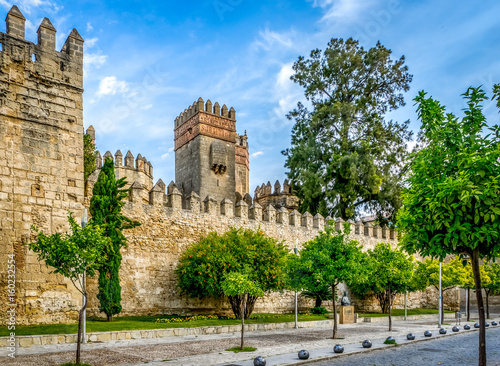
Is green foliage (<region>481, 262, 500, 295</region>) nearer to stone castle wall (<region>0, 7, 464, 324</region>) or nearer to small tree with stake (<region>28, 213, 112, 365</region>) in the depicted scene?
stone castle wall (<region>0, 7, 464, 324</region>)

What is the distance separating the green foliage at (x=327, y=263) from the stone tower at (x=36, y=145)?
641 centimetres

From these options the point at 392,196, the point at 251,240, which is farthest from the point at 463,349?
the point at 392,196

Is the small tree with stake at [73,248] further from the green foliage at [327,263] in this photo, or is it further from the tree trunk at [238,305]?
the tree trunk at [238,305]

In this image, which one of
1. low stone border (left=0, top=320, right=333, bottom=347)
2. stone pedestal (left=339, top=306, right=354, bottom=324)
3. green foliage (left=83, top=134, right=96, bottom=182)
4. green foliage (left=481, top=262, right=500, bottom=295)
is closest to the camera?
low stone border (left=0, top=320, right=333, bottom=347)

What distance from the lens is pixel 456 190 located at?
6023 mm

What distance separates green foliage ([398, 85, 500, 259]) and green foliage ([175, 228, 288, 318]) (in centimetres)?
1019

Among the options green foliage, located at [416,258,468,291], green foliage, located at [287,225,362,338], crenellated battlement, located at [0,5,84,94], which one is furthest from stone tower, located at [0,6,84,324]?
green foliage, located at [416,258,468,291]

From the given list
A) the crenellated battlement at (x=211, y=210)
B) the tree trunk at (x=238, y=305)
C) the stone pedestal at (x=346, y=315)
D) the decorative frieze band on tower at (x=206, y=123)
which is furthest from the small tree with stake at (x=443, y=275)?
the decorative frieze band on tower at (x=206, y=123)

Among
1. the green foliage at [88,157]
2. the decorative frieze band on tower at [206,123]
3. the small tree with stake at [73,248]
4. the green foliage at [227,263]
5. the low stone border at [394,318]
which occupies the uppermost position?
the decorative frieze band on tower at [206,123]

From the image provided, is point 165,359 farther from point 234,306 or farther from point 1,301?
point 234,306

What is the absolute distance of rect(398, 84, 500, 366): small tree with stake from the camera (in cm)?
601

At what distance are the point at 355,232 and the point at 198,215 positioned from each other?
10802mm

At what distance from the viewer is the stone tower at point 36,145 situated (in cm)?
1192

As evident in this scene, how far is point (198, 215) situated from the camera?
65.5 ft
